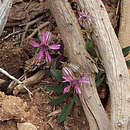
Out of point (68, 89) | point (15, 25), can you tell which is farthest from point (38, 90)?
point (15, 25)

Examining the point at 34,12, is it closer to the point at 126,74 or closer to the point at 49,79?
the point at 49,79

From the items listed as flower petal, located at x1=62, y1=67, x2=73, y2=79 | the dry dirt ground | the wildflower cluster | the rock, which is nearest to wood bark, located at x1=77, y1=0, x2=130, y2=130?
the wildflower cluster

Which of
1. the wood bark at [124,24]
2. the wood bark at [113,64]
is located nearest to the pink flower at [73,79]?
the wood bark at [113,64]

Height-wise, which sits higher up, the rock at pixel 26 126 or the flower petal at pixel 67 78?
the flower petal at pixel 67 78

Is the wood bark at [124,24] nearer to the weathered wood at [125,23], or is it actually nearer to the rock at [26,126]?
the weathered wood at [125,23]

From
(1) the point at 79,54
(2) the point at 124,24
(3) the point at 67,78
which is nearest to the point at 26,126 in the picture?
(3) the point at 67,78

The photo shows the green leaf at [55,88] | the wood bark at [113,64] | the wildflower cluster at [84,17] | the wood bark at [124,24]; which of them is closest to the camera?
the wood bark at [113,64]

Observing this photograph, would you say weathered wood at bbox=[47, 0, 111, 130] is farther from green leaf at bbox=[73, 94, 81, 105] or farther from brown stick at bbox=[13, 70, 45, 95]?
brown stick at bbox=[13, 70, 45, 95]
